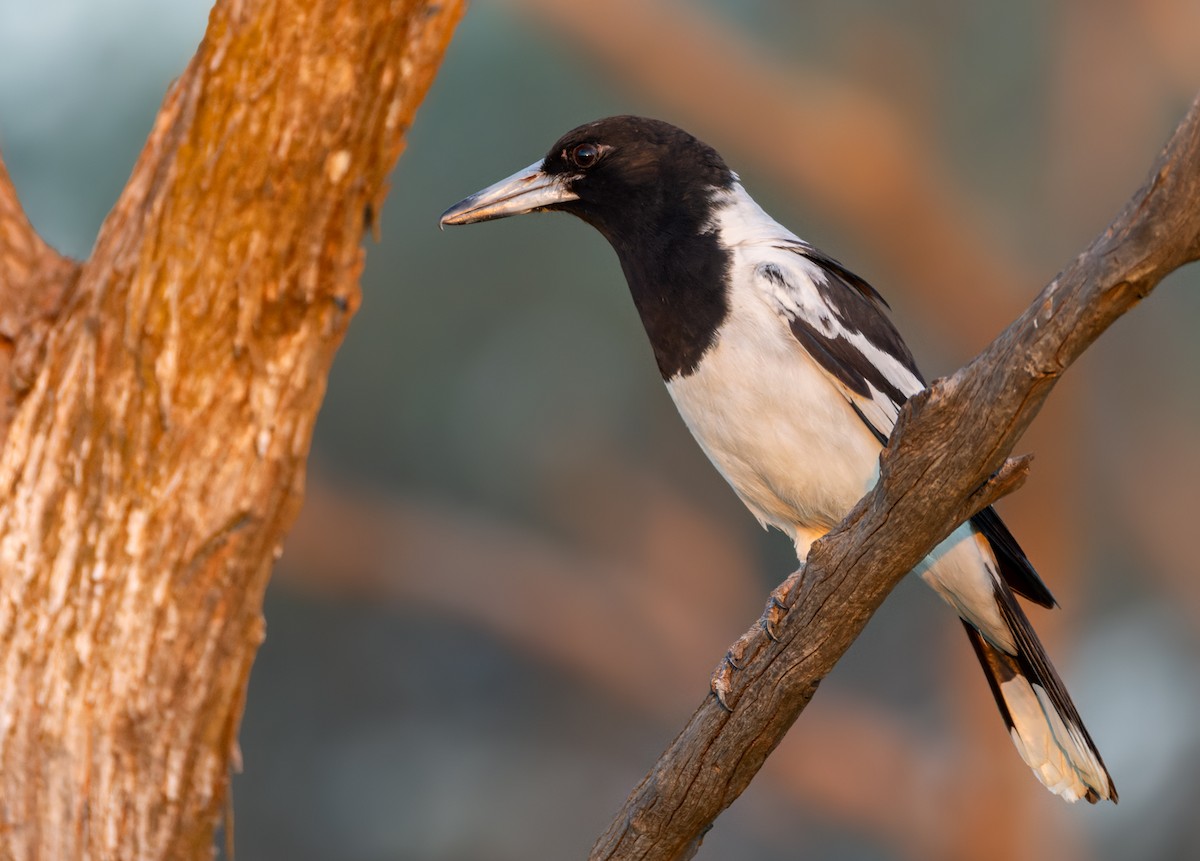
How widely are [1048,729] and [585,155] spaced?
1538 millimetres

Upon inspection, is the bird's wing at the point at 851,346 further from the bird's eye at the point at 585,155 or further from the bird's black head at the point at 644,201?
the bird's eye at the point at 585,155

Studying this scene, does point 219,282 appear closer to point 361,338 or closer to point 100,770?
point 100,770

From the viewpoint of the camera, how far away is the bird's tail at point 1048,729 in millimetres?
2729

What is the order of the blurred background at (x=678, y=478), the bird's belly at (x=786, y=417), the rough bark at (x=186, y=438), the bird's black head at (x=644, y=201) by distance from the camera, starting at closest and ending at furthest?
the rough bark at (x=186, y=438) < the bird's belly at (x=786, y=417) < the bird's black head at (x=644, y=201) < the blurred background at (x=678, y=478)

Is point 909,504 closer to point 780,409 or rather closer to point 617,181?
point 780,409

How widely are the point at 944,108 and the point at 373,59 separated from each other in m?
5.12

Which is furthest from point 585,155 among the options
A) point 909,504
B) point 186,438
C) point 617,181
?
point 909,504

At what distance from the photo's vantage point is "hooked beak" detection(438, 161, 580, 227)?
3127 millimetres

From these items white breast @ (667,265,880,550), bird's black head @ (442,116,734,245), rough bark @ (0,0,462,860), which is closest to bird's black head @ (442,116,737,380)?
bird's black head @ (442,116,734,245)

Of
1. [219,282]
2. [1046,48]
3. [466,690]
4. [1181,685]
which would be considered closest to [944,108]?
[1046,48]


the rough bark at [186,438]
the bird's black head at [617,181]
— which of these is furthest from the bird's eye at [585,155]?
the rough bark at [186,438]

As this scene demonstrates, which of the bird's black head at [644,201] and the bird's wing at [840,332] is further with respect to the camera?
the bird's black head at [644,201]

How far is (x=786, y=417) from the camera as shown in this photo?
106 inches

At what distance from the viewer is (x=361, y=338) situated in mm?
8102
